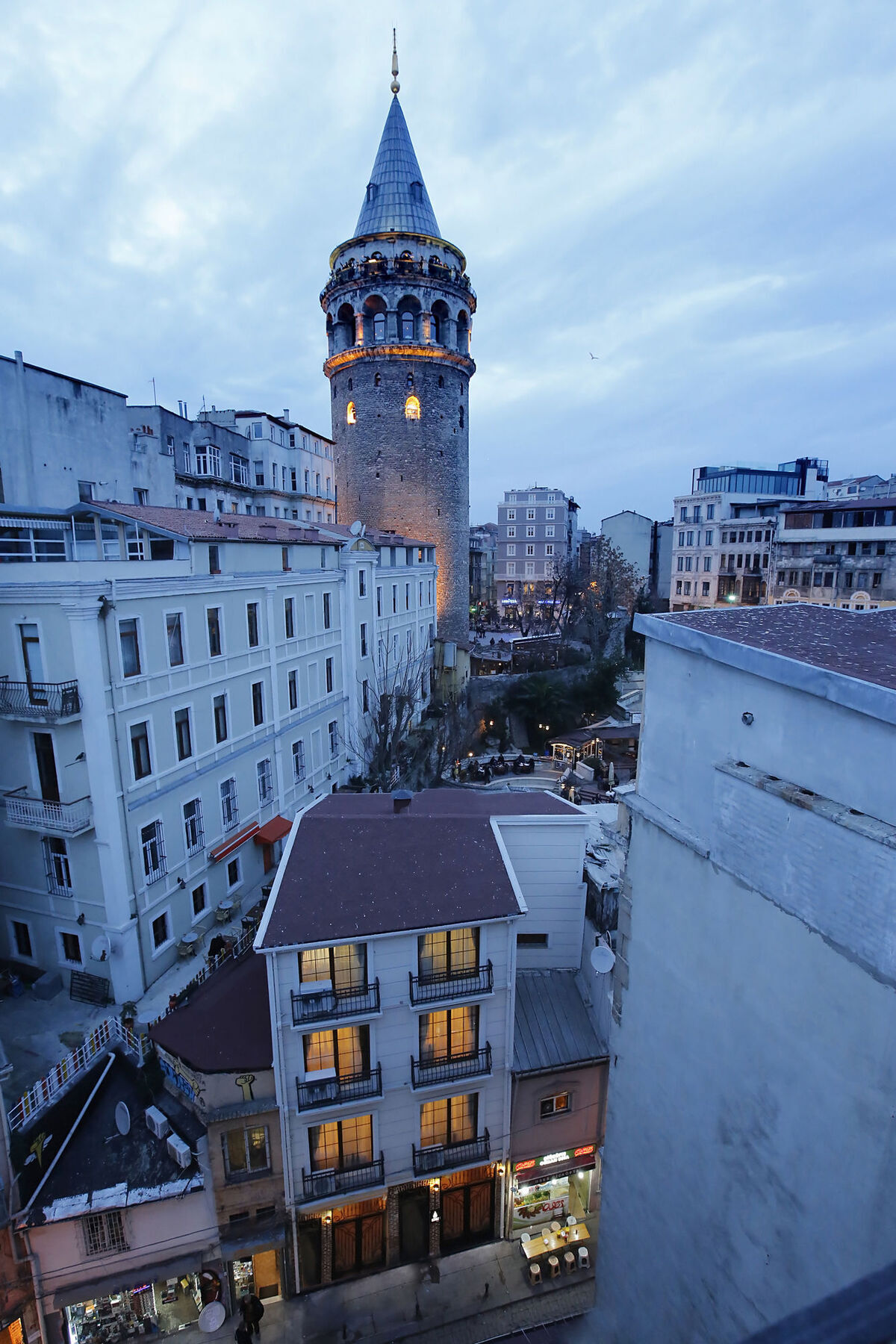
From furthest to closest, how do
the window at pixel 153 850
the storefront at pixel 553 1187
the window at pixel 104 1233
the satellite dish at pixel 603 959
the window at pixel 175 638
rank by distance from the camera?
the window at pixel 175 638 < the window at pixel 153 850 < the storefront at pixel 553 1187 < the satellite dish at pixel 603 959 < the window at pixel 104 1233

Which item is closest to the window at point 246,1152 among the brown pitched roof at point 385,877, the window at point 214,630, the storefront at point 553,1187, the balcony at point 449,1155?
the balcony at point 449,1155

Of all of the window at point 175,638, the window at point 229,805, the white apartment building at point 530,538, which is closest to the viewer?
the window at point 175,638

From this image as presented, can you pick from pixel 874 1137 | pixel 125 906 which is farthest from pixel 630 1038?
pixel 125 906

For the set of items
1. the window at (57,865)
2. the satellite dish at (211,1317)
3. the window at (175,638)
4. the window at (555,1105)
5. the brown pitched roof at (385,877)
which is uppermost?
the window at (175,638)

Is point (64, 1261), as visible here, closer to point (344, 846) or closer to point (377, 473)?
point (344, 846)

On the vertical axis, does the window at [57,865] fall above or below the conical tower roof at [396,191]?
below

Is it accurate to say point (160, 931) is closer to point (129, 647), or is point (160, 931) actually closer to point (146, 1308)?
point (146, 1308)

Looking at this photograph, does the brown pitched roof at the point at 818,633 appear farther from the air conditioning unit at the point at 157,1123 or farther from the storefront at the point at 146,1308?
the storefront at the point at 146,1308

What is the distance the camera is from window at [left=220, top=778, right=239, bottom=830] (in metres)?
16.7

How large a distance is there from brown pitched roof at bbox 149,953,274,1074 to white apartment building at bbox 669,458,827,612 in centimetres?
3125

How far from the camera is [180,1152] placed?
994 centimetres

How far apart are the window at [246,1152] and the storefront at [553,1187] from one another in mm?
4476

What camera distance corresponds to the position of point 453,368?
125 ft

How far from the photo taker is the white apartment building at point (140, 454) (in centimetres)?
2234
